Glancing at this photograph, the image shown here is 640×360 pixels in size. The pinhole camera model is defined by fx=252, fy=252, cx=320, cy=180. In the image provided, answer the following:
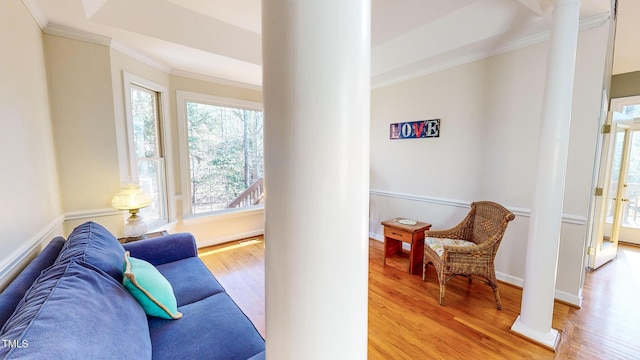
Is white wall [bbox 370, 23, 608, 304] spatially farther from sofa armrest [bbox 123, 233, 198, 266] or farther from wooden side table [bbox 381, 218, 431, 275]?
sofa armrest [bbox 123, 233, 198, 266]

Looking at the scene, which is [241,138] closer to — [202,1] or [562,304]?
[202,1]

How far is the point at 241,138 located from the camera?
4051 millimetres

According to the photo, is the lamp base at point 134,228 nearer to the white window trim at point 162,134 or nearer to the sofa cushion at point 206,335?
the white window trim at point 162,134

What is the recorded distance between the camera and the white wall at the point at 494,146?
7.22 ft

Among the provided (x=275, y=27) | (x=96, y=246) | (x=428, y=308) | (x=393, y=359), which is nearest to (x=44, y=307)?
(x=96, y=246)

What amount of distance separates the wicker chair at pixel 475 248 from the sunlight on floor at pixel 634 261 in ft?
6.21

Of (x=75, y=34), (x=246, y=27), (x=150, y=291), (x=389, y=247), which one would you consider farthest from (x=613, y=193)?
(x=75, y=34)

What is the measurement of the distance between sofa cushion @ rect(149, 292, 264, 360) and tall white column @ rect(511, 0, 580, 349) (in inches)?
78.4

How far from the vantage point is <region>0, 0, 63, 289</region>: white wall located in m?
1.40

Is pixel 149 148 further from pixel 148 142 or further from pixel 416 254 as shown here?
pixel 416 254

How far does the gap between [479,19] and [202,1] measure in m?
2.63

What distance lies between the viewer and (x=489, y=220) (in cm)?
247

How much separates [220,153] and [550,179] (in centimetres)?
377

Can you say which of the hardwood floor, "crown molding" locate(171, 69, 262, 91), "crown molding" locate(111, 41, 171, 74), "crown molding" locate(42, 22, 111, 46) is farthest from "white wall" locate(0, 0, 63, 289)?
the hardwood floor
